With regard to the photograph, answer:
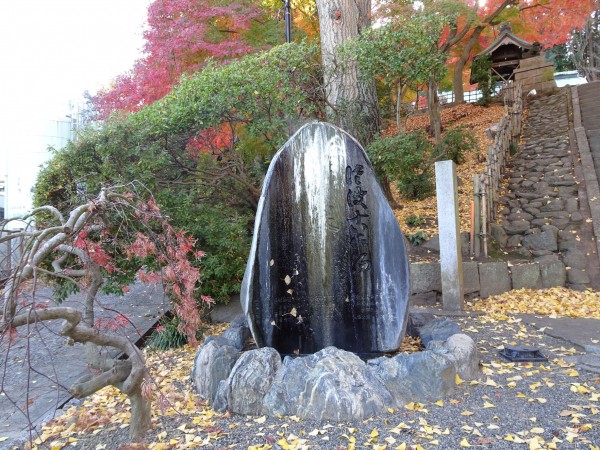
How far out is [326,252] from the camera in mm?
4785

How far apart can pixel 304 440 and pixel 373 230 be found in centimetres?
219

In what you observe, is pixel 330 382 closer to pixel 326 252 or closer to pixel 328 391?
pixel 328 391

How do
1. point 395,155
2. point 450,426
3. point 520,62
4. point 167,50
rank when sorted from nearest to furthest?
point 450,426, point 395,155, point 167,50, point 520,62

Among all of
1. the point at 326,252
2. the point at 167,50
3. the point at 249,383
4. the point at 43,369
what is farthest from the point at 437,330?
the point at 167,50

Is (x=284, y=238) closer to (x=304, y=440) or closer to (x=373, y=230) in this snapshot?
(x=373, y=230)

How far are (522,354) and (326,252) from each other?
89.4 inches

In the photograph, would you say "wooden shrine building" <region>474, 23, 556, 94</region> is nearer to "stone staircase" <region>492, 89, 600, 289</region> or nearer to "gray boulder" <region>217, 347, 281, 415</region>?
"stone staircase" <region>492, 89, 600, 289</region>

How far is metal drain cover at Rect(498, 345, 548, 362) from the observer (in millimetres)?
4703

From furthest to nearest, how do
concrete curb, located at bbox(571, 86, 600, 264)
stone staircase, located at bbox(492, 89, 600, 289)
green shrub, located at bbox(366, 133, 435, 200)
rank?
concrete curb, located at bbox(571, 86, 600, 264) < stone staircase, located at bbox(492, 89, 600, 289) < green shrub, located at bbox(366, 133, 435, 200)

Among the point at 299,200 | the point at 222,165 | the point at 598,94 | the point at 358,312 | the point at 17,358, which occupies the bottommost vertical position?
the point at 17,358

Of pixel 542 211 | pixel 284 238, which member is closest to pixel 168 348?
pixel 284 238

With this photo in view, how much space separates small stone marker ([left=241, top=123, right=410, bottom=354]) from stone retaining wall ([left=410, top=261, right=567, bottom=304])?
2.79 meters

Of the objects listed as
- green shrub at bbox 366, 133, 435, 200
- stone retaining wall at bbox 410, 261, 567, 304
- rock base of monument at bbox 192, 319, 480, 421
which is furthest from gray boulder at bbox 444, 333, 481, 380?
green shrub at bbox 366, 133, 435, 200

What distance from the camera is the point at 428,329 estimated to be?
516 centimetres
